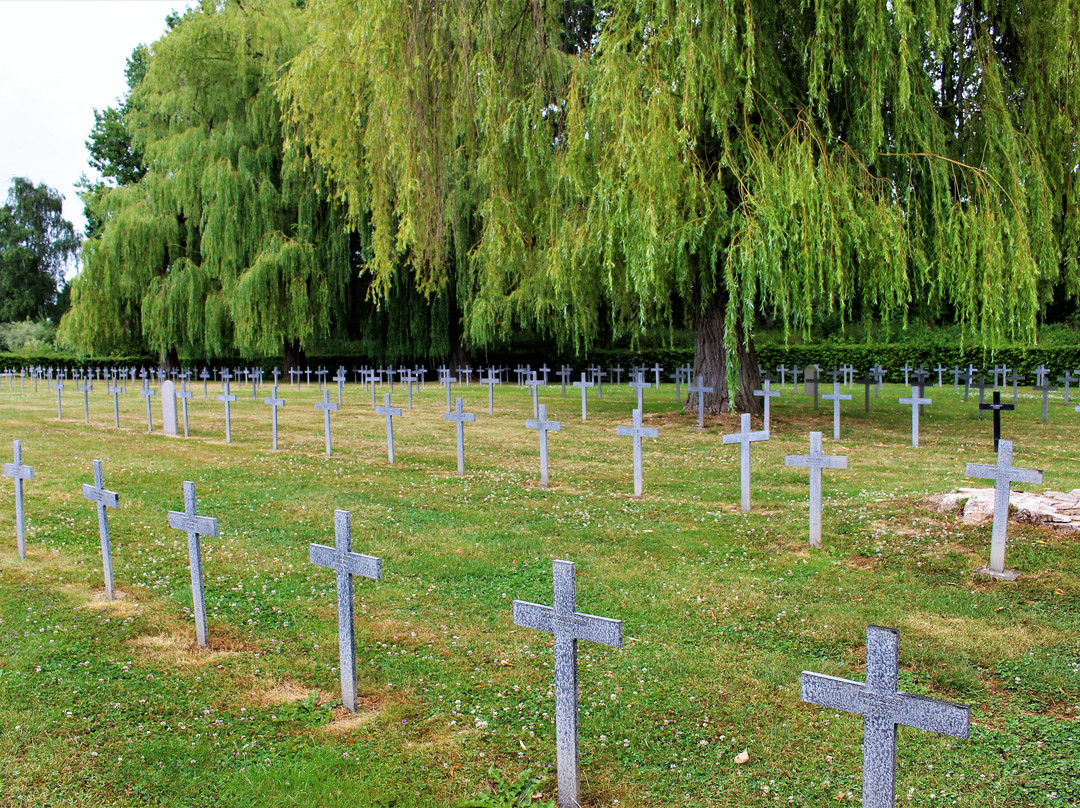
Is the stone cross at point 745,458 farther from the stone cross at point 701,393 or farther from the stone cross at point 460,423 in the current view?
the stone cross at point 701,393

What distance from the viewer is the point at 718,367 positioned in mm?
14281

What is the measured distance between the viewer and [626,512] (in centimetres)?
773

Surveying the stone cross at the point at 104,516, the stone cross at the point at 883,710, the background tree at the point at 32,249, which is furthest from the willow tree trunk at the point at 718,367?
the background tree at the point at 32,249

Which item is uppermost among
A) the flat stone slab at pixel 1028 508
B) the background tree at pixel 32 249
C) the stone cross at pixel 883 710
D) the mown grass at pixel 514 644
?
the background tree at pixel 32 249

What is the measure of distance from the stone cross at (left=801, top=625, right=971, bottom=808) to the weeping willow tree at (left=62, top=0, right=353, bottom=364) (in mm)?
21942

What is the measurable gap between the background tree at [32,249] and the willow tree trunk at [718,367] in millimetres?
43644

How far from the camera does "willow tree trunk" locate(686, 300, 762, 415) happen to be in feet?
45.2

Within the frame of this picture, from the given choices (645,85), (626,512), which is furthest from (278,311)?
(626,512)

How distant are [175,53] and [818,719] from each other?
25436 millimetres

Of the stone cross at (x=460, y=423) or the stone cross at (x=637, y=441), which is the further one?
the stone cross at (x=460, y=423)

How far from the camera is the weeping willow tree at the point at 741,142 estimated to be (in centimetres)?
1052

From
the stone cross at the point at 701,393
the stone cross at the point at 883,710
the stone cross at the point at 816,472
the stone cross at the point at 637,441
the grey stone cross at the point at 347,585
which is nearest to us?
the stone cross at the point at 883,710

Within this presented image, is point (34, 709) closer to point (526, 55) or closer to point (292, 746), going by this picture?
point (292, 746)

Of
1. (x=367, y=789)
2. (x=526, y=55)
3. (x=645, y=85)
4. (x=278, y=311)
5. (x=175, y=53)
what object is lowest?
(x=367, y=789)
